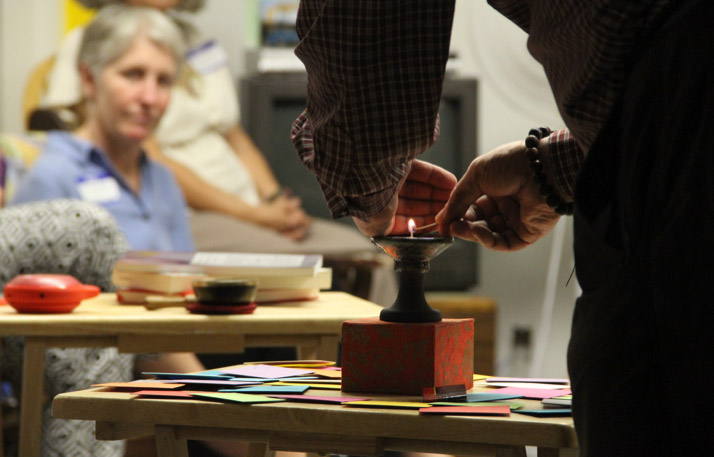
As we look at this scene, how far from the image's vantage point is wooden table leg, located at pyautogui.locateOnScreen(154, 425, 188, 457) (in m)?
0.89

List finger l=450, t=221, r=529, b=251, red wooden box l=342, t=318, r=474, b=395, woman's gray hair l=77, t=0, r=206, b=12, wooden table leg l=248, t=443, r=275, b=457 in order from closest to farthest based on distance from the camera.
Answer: red wooden box l=342, t=318, r=474, b=395, finger l=450, t=221, r=529, b=251, wooden table leg l=248, t=443, r=275, b=457, woman's gray hair l=77, t=0, r=206, b=12

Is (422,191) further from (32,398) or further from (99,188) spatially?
(99,188)

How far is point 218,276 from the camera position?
1789mm

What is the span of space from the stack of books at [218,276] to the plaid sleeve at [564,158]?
2.67 feet

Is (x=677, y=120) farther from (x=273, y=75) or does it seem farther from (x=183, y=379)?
(x=273, y=75)

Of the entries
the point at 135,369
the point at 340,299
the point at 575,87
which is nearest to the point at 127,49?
the point at 135,369

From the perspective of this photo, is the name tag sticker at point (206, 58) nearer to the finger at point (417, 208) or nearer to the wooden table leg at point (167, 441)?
the finger at point (417, 208)

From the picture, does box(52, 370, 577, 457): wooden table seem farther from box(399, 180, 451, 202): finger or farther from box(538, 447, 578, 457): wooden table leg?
box(399, 180, 451, 202): finger

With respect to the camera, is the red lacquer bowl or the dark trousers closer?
the dark trousers

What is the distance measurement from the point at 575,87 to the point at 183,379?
482 mm

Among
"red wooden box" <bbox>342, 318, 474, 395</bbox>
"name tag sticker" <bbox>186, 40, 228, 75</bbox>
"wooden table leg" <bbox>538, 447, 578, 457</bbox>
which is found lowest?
Result: "wooden table leg" <bbox>538, 447, 578, 457</bbox>

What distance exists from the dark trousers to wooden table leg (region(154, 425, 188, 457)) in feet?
1.27

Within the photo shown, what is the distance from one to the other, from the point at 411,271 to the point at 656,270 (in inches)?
14.2

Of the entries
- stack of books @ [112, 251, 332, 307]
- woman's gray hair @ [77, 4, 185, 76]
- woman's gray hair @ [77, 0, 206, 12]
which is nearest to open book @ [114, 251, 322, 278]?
stack of books @ [112, 251, 332, 307]
